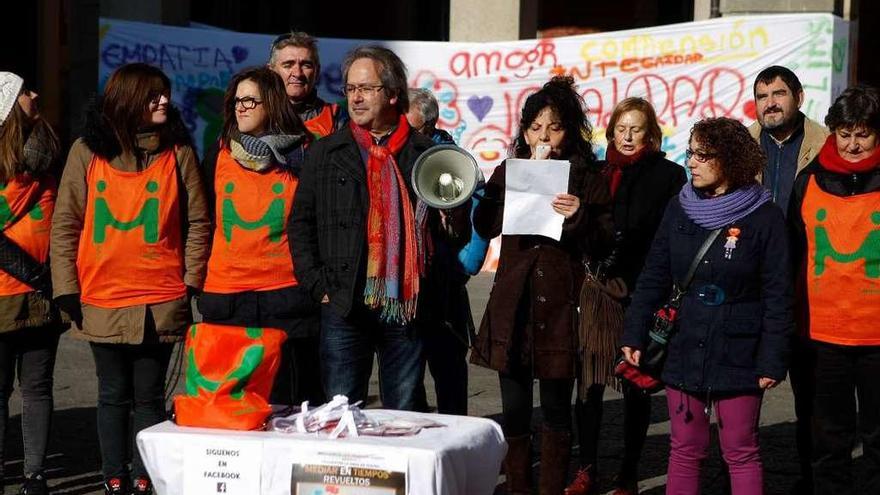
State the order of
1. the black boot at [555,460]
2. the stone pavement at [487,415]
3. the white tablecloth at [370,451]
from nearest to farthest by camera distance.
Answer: the white tablecloth at [370,451]
the black boot at [555,460]
the stone pavement at [487,415]

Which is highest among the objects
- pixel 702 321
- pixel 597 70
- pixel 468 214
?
pixel 597 70

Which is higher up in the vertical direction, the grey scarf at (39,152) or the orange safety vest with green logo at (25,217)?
the grey scarf at (39,152)

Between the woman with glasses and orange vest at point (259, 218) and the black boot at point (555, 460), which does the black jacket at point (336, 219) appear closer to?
the woman with glasses and orange vest at point (259, 218)

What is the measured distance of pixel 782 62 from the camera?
1291 centimetres

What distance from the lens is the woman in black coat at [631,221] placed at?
22.3 feet

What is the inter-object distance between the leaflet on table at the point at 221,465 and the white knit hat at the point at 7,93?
2.19 metres

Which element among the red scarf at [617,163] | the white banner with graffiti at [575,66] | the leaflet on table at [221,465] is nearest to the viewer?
the leaflet on table at [221,465]

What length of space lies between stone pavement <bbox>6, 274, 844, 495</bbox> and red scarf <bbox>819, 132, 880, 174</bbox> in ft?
5.27

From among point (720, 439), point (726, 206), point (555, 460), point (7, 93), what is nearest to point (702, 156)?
point (726, 206)

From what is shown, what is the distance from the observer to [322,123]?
674cm

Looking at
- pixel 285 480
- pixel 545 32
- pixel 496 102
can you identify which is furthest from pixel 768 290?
pixel 545 32

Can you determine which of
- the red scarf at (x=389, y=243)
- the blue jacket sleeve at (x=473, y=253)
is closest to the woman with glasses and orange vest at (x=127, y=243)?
the red scarf at (x=389, y=243)

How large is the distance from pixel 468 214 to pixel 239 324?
1063mm

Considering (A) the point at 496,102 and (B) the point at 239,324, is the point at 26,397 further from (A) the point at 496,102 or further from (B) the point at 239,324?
(A) the point at 496,102
